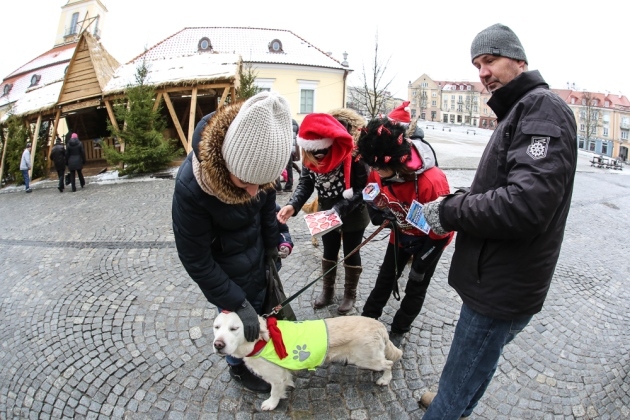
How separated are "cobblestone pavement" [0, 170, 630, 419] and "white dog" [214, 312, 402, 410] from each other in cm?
29

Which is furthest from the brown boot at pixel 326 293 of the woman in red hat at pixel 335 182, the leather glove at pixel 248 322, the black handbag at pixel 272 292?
the leather glove at pixel 248 322

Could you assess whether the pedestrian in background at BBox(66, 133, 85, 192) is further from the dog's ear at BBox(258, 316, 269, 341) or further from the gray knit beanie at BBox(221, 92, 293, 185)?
the gray knit beanie at BBox(221, 92, 293, 185)

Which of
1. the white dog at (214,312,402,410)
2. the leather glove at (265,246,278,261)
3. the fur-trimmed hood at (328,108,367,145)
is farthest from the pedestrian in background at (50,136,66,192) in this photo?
the white dog at (214,312,402,410)

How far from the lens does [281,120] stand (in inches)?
71.0

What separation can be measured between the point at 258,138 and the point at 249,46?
27602mm

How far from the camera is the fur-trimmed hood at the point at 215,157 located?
1819mm

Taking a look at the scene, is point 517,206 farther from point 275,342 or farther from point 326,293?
point 326,293

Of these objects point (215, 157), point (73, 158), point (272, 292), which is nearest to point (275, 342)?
point (272, 292)

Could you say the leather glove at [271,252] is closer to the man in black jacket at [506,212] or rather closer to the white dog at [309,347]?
the white dog at [309,347]

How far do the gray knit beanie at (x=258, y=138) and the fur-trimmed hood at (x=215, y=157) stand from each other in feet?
0.14

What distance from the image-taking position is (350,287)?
3.80 meters

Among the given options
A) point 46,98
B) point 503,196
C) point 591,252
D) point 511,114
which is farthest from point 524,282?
point 46,98

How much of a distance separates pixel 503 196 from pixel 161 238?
19.2 feet

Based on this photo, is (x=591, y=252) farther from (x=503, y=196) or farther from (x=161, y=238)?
(x=161, y=238)
